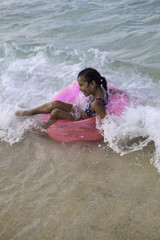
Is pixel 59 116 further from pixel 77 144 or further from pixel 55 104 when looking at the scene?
pixel 77 144

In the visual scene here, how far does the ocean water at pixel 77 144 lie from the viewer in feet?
7.99

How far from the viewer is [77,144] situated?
3.51 m

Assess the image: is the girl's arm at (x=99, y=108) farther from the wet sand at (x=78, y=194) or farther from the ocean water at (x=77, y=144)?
the wet sand at (x=78, y=194)

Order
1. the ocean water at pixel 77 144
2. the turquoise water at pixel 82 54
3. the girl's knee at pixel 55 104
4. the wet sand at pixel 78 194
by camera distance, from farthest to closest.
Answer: the turquoise water at pixel 82 54
the girl's knee at pixel 55 104
the ocean water at pixel 77 144
the wet sand at pixel 78 194

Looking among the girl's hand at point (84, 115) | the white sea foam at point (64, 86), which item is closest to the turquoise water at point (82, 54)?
the white sea foam at point (64, 86)

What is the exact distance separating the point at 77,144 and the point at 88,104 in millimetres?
609

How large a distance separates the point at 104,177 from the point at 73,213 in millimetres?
544

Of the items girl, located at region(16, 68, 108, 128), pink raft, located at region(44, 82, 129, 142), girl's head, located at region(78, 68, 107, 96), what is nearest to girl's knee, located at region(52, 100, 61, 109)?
girl, located at region(16, 68, 108, 128)

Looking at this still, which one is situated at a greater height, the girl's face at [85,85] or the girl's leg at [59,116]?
the girl's face at [85,85]

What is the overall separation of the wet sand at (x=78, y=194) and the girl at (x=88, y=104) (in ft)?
1.49

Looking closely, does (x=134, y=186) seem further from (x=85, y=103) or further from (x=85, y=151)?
(x=85, y=103)

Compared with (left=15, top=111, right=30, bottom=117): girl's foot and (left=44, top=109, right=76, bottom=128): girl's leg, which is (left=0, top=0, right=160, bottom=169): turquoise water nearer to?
(left=15, top=111, right=30, bottom=117): girl's foot

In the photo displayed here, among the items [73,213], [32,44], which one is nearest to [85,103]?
[73,213]

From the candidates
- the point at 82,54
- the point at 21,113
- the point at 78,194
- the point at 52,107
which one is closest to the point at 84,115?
the point at 52,107
